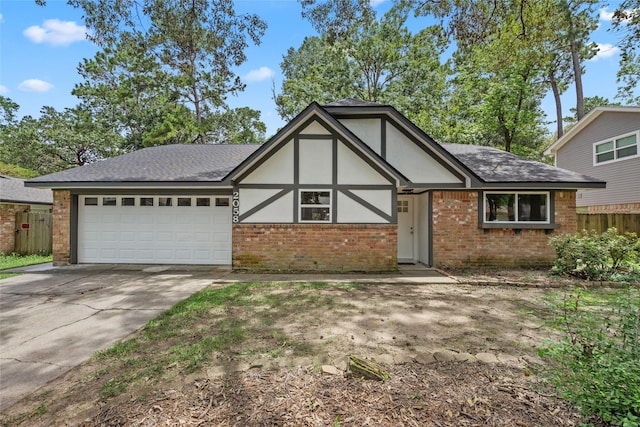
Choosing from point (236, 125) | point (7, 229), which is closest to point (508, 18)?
point (7, 229)

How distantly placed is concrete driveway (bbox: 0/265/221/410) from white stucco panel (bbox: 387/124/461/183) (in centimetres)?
629

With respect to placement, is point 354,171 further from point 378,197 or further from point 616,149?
point 616,149

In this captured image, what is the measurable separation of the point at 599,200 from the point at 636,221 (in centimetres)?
397

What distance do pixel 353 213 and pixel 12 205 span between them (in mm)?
14123

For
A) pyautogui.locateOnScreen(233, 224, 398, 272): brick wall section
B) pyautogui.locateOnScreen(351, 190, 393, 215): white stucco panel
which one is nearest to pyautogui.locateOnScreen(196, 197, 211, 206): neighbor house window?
pyautogui.locateOnScreen(233, 224, 398, 272): brick wall section

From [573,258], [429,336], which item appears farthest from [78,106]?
[573,258]

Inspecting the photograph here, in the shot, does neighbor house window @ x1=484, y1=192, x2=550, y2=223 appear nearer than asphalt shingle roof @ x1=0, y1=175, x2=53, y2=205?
Yes

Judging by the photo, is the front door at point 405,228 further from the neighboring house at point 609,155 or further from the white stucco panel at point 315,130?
the neighboring house at point 609,155

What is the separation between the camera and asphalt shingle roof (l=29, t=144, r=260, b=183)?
360 inches

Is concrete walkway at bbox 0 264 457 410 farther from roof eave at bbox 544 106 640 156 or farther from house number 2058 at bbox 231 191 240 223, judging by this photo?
roof eave at bbox 544 106 640 156

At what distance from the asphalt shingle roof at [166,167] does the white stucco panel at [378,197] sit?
421 cm

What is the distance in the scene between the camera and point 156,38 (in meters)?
8.34

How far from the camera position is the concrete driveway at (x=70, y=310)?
353 cm

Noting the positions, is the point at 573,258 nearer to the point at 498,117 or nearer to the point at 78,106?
the point at 498,117
